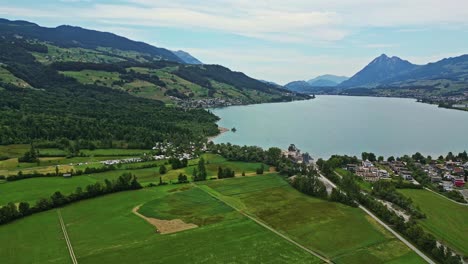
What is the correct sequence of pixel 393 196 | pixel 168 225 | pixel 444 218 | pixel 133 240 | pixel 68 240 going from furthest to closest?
1. pixel 393 196
2. pixel 444 218
3. pixel 168 225
4. pixel 133 240
5. pixel 68 240

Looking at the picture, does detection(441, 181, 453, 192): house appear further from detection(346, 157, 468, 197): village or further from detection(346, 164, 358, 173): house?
detection(346, 164, 358, 173): house

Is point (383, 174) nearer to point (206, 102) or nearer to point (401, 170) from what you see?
point (401, 170)

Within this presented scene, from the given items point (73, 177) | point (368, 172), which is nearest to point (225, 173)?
point (73, 177)

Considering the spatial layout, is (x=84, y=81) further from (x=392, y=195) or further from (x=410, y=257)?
(x=410, y=257)

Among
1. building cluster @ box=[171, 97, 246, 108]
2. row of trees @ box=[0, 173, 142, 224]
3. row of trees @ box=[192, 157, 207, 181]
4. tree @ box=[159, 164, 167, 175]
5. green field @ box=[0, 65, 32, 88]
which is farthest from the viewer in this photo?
building cluster @ box=[171, 97, 246, 108]

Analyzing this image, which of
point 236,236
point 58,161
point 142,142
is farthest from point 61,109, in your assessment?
point 236,236

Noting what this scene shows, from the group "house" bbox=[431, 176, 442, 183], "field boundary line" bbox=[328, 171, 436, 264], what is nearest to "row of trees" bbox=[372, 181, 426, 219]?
"field boundary line" bbox=[328, 171, 436, 264]

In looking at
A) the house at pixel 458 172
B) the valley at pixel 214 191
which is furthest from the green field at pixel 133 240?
the house at pixel 458 172
